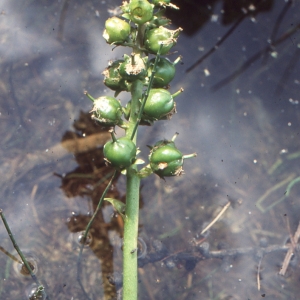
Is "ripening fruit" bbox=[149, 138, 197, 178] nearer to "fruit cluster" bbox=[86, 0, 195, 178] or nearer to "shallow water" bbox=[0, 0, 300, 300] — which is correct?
"fruit cluster" bbox=[86, 0, 195, 178]

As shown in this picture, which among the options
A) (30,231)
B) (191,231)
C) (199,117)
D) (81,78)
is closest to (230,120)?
(199,117)

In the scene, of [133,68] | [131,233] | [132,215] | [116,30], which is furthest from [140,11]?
[131,233]

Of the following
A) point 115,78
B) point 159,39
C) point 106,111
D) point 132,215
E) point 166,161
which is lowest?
point 132,215

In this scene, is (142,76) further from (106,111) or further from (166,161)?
(166,161)

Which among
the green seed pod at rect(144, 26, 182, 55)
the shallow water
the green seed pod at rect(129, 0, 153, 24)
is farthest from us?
the shallow water

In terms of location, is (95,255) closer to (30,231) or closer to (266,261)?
(30,231)

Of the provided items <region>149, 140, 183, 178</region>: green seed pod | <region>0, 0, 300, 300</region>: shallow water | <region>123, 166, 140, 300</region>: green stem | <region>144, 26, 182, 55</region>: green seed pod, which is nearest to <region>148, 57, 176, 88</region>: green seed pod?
<region>144, 26, 182, 55</region>: green seed pod
